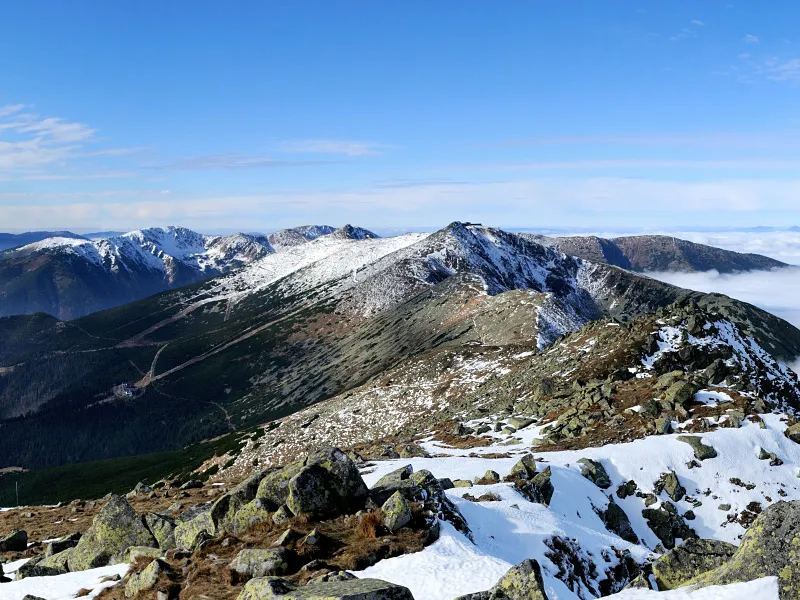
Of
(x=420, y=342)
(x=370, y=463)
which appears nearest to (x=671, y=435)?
(x=370, y=463)

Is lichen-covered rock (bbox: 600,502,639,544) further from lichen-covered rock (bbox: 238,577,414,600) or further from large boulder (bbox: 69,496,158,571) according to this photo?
large boulder (bbox: 69,496,158,571)

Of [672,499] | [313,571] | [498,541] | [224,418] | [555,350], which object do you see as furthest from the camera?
[224,418]

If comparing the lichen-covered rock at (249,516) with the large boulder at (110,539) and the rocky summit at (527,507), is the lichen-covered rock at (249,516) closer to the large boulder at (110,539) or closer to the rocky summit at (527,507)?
the rocky summit at (527,507)

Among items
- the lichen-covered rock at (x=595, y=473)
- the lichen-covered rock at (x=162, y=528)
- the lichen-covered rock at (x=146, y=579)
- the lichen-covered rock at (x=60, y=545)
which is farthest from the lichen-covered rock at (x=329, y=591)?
the lichen-covered rock at (x=595, y=473)

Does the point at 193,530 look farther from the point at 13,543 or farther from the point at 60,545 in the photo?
the point at 13,543

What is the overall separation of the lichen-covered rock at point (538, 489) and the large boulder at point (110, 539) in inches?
651

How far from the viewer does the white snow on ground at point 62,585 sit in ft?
60.1

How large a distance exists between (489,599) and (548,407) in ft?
117

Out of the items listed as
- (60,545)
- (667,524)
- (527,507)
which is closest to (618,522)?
(667,524)

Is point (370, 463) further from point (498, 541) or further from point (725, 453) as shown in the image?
point (725, 453)

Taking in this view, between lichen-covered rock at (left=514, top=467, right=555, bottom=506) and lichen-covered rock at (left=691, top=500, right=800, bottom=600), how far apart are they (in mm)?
13548

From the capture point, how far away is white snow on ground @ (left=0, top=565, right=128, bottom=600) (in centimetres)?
1833

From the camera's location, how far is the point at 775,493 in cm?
2920

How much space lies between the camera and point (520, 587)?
37.7 feet
